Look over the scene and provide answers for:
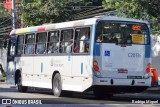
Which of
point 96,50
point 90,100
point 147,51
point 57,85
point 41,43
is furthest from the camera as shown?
point 41,43

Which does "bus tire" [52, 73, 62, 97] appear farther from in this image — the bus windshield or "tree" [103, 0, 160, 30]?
"tree" [103, 0, 160, 30]

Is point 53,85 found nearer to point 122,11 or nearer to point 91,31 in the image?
point 91,31

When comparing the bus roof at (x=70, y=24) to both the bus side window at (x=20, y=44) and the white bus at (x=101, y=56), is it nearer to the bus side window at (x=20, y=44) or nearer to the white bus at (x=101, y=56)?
the white bus at (x=101, y=56)

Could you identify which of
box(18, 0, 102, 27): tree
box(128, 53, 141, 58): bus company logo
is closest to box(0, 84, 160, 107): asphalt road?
box(128, 53, 141, 58): bus company logo

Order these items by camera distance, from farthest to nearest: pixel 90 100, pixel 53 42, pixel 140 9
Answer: pixel 140 9 → pixel 53 42 → pixel 90 100

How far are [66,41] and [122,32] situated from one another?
103 inches

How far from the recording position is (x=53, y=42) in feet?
67.5

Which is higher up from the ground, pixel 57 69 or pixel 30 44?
pixel 30 44

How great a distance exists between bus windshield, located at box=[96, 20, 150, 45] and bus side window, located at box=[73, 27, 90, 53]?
22.6 inches

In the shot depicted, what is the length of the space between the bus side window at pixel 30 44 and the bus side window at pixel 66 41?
2.99 metres

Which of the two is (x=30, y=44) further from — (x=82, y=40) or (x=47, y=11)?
(x=47, y=11)

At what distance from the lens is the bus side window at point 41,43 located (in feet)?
70.2

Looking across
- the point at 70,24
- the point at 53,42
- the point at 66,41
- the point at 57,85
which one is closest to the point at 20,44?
the point at 53,42

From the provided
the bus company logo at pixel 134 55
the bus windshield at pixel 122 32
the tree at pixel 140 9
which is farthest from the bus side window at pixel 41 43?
the bus company logo at pixel 134 55
